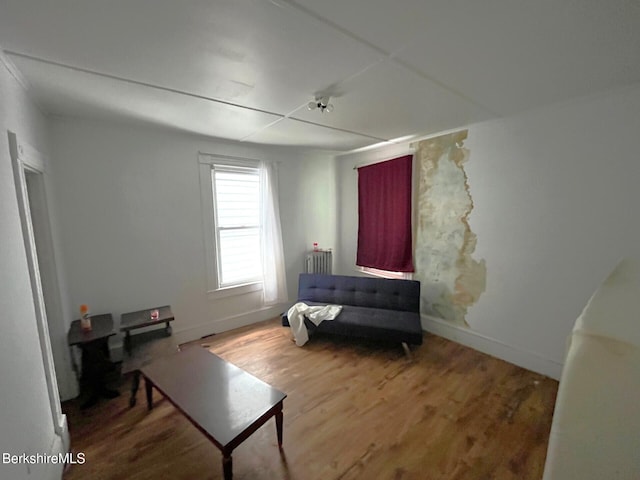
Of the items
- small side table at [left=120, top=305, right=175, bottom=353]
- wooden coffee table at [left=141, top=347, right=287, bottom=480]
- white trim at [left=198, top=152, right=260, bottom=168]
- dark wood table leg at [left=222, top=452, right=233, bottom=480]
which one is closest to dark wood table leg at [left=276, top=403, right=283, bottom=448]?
wooden coffee table at [left=141, top=347, right=287, bottom=480]

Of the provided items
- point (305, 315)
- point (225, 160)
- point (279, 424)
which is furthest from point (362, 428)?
point (225, 160)

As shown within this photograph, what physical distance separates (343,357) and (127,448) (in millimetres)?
1832

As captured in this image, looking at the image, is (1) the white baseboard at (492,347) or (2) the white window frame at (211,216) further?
(2) the white window frame at (211,216)

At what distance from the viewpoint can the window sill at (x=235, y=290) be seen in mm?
3255

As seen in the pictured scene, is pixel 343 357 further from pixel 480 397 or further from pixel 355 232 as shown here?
pixel 355 232

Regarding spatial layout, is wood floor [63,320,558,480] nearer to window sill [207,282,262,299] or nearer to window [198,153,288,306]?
window sill [207,282,262,299]

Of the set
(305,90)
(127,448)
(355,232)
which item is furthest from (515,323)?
(127,448)

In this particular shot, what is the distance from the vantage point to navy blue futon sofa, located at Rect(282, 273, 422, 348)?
271cm

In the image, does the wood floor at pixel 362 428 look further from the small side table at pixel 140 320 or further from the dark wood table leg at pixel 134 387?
the small side table at pixel 140 320

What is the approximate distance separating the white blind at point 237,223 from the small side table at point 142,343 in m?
0.85

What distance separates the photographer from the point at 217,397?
1647 mm

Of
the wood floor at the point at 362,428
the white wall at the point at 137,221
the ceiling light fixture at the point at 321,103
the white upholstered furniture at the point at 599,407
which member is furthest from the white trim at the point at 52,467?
the ceiling light fixture at the point at 321,103

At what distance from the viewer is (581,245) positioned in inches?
84.7

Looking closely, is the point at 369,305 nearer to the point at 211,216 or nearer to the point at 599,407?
the point at 211,216
